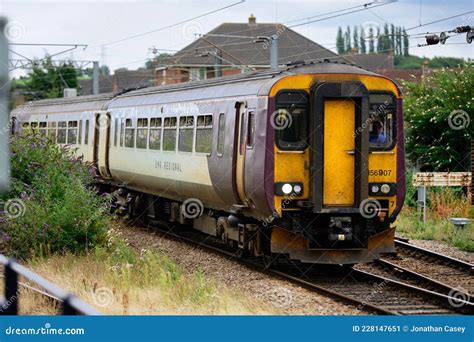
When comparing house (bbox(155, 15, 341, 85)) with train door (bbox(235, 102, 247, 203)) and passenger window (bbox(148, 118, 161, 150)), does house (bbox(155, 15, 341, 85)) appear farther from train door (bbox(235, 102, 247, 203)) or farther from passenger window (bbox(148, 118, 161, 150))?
train door (bbox(235, 102, 247, 203))

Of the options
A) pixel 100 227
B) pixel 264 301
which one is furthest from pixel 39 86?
pixel 264 301

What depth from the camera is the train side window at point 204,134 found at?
1603 centimetres

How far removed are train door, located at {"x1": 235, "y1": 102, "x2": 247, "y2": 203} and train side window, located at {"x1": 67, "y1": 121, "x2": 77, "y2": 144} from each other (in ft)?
43.5

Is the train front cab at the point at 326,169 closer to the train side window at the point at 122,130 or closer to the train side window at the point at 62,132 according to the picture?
the train side window at the point at 122,130

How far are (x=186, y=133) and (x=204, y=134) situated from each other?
3.71 feet

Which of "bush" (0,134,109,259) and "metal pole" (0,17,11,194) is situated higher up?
"metal pole" (0,17,11,194)

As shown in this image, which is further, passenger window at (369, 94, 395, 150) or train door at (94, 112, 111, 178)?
train door at (94, 112, 111, 178)

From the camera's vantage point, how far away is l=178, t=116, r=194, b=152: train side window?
17.1 m

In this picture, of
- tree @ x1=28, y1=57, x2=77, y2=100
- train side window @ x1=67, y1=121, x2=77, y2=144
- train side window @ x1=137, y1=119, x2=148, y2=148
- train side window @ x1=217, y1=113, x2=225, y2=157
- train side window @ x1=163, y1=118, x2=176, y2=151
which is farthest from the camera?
tree @ x1=28, y1=57, x2=77, y2=100

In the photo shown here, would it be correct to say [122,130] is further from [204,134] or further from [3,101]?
[3,101]

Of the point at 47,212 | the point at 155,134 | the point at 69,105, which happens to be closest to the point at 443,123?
the point at 155,134

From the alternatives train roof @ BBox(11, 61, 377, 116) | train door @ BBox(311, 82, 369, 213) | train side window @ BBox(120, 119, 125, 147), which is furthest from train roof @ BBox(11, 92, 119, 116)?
train door @ BBox(311, 82, 369, 213)

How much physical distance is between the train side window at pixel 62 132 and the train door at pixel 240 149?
14.5 metres
